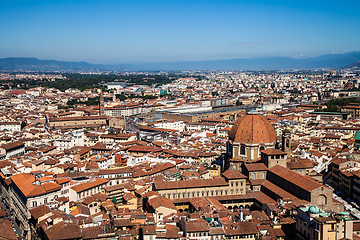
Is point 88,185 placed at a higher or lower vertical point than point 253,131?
lower

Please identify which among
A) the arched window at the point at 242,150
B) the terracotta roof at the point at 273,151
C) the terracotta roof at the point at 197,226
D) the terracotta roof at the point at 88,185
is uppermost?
the terracotta roof at the point at 273,151

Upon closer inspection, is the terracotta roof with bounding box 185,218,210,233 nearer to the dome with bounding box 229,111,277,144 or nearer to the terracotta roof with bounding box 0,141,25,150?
the dome with bounding box 229,111,277,144

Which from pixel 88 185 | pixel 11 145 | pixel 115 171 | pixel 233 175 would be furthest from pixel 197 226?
pixel 11 145

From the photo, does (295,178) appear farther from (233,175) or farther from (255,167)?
(233,175)

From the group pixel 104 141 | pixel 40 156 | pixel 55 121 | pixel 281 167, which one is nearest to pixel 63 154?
pixel 40 156

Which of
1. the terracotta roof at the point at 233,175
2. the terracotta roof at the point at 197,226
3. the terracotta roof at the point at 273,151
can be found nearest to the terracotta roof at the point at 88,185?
the terracotta roof at the point at 233,175

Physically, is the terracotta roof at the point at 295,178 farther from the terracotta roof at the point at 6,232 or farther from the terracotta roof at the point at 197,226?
the terracotta roof at the point at 6,232

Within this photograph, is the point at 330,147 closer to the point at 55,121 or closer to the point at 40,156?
the point at 40,156

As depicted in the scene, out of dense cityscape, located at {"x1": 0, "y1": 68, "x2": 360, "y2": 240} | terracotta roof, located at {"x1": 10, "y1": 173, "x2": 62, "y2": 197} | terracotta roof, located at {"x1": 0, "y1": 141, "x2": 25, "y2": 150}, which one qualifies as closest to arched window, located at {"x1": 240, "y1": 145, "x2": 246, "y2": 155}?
dense cityscape, located at {"x1": 0, "y1": 68, "x2": 360, "y2": 240}

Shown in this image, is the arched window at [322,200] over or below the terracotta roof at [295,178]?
below
